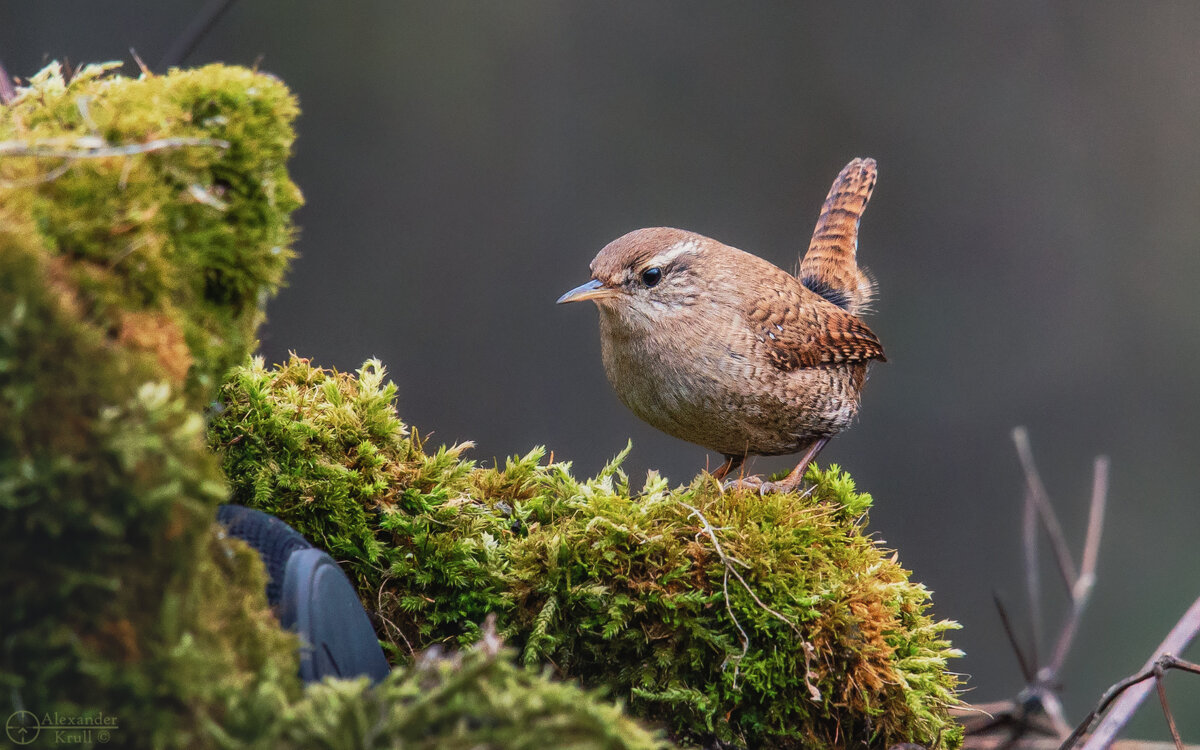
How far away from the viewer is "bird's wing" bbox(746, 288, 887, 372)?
300 cm

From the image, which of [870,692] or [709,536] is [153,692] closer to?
[709,536]

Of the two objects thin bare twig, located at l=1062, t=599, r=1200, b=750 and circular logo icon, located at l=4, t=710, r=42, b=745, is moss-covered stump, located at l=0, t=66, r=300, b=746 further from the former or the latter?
thin bare twig, located at l=1062, t=599, r=1200, b=750

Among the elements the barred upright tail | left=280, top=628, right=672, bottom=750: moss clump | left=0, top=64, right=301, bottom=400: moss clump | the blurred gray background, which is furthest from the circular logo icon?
the blurred gray background

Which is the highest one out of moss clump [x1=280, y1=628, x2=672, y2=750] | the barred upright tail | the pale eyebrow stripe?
the barred upright tail

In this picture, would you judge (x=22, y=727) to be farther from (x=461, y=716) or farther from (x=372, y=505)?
(x=372, y=505)

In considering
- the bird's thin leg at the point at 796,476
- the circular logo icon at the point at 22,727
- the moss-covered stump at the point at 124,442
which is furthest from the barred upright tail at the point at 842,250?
the circular logo icon at the point at 22,727

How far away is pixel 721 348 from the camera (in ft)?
9.39

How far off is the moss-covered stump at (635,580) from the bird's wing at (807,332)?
2.83 ft

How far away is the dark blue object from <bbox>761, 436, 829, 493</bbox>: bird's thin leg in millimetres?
1144

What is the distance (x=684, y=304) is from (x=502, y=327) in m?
3.39

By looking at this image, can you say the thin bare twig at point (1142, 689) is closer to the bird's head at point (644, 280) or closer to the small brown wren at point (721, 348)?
the small brown wren at point (721, 348)

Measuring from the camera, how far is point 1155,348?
20.3 feet

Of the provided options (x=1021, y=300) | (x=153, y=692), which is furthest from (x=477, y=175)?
(x=153, y=692)

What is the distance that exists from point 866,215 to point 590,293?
4034 millimetres
